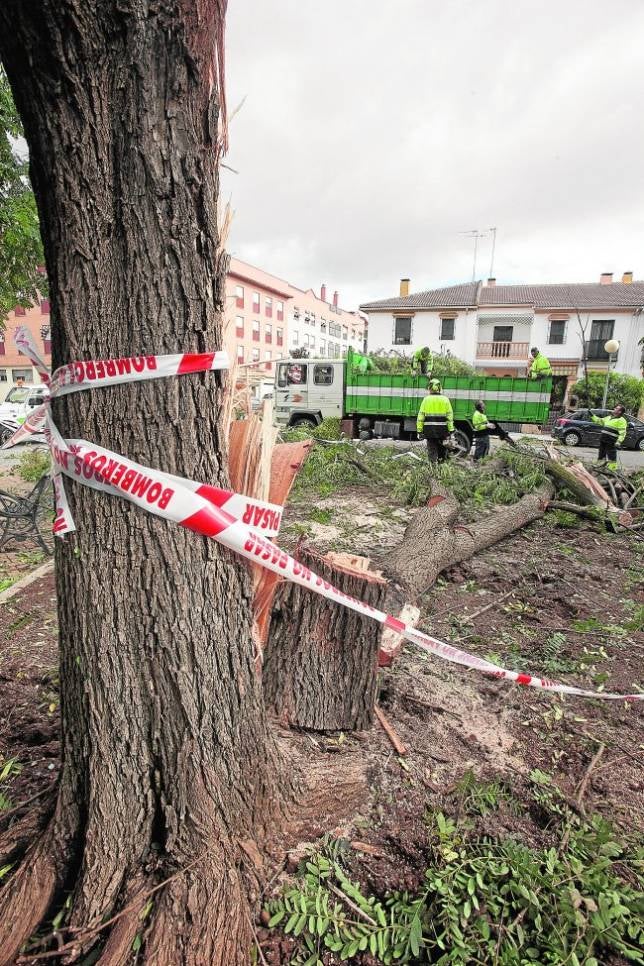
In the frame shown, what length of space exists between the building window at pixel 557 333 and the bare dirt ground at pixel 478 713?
1263 inches

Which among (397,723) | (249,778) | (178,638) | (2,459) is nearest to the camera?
(178,638)

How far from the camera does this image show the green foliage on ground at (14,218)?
6.71 metres

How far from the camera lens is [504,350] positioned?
33.4 m

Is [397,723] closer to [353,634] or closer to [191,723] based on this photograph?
[353,634]

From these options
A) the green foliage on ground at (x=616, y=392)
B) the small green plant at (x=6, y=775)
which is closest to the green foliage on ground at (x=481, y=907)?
the small green plant at (x=6, y=775)

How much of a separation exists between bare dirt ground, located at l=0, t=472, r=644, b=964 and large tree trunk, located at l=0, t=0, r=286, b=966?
0.42m

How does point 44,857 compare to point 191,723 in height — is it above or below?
below

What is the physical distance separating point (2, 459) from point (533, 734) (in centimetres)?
1338

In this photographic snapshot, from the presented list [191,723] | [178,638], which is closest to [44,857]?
[191,723]

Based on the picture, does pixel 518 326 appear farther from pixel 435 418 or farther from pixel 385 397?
pixel 435 418

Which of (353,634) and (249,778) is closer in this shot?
(249,778)

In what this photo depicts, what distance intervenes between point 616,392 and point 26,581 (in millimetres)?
31037

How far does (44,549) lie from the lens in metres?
4.98

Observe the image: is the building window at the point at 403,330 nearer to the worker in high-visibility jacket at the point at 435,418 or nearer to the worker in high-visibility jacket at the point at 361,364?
the worker in high-visibility jacket at the point at 361,364
